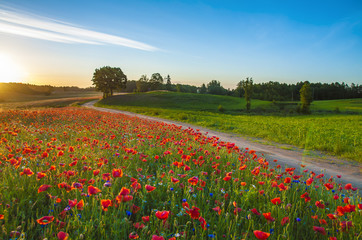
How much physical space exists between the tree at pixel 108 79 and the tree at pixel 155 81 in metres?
34.8

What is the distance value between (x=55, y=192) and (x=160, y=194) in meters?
1.61

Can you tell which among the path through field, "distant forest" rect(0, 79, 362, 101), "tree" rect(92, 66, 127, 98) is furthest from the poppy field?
"distant forest" rect(0, 79, 362, 101)

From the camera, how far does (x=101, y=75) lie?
68.1m

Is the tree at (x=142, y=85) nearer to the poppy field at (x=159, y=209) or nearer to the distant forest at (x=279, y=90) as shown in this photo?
the distant forest at (x=279, y=90)

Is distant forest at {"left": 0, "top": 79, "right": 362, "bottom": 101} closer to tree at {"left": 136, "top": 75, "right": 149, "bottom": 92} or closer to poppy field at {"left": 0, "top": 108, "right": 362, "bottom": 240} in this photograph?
tree at {"left": 136, "top": 75, "right": 149, "bottom": 92}

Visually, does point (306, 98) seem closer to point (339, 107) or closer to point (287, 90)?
point (339, 107)

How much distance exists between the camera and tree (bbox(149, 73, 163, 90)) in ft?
349

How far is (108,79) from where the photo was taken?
69.4 m

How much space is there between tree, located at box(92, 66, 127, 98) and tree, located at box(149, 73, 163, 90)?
3484 cm

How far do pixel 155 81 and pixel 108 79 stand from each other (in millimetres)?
39049

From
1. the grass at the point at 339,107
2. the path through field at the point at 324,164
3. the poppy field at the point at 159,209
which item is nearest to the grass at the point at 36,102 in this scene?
the poppy field at the point at 159,209

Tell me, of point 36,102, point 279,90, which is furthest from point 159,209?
point 279,90

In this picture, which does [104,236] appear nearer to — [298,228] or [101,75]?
[298,228]

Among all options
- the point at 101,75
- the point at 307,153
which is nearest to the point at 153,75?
the point at 101,75
